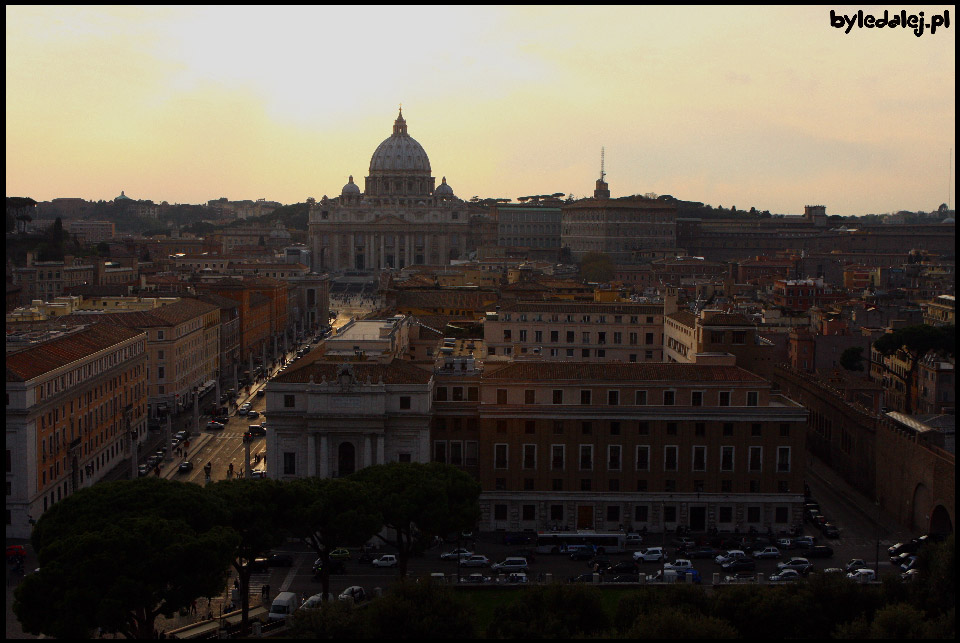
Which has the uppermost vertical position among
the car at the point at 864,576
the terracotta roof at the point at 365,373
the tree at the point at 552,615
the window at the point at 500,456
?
the terracotta roof at the point at 365,373

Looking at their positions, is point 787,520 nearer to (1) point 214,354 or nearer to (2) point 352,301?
(1) point 214,354

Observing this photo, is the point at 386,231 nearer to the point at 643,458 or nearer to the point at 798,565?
the point at 643,458

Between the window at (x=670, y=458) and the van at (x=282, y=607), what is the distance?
875cm

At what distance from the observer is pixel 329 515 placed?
19531mm

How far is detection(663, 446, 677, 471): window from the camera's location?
2466cm

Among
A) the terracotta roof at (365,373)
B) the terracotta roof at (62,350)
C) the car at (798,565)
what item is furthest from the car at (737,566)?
the terracotta roof at (62,350)

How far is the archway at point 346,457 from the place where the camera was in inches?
965

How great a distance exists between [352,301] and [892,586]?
2801 inches

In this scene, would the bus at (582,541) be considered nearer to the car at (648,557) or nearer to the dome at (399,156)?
the car at (648,557)

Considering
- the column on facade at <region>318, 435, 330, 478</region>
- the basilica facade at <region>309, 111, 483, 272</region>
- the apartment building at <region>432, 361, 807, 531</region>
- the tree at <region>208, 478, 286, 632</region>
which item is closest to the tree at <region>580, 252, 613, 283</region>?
the basilica facade at <region>309, 111, 483, 272</region>

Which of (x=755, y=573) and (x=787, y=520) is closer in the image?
(x=755, y=573)

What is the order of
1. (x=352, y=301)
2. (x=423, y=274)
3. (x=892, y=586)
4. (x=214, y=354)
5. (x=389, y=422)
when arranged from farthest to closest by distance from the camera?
(x=352, y=301), (x=423, y=274), (x=214, y=354), (x=389, y=422), (x=892, y=586)

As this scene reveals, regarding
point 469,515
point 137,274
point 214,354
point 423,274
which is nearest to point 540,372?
point 469,515

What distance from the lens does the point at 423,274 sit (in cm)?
6650
